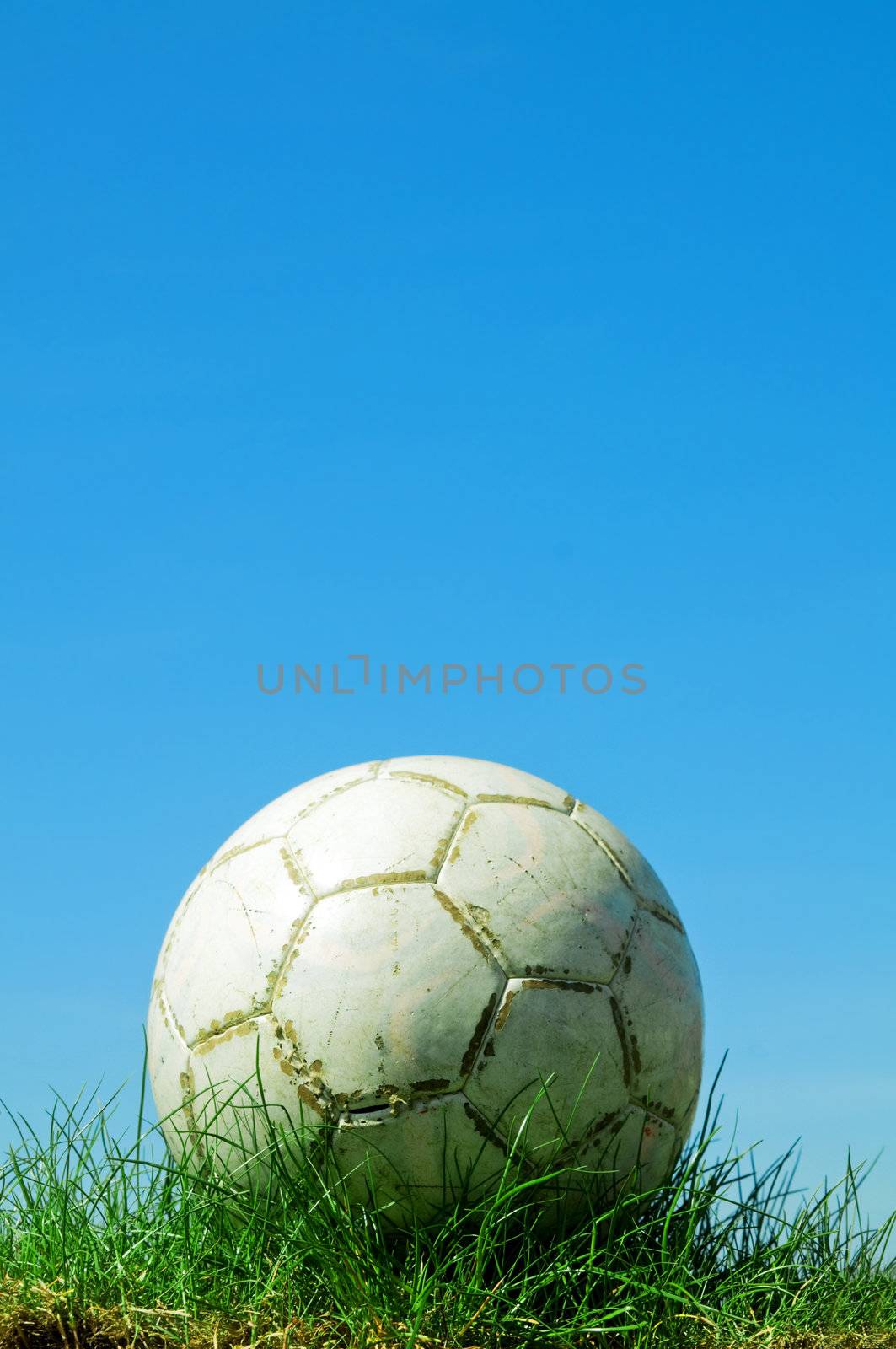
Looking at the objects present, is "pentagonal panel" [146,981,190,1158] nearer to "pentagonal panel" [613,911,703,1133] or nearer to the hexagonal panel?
the hexagonal panel

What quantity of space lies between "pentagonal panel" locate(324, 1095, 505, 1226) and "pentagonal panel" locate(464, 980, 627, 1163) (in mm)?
99

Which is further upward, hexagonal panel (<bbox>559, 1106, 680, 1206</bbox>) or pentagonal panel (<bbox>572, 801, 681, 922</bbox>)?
pentagonal panel (<bbox>572, 801, 681, 922</bbox>)

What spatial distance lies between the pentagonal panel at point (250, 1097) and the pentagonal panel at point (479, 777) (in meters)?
1.14

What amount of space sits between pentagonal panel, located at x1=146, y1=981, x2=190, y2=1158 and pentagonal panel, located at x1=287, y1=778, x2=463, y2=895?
869 millimetres

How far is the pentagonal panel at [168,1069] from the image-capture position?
5.00m

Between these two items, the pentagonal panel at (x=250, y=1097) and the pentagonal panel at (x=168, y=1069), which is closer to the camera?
the pentagonal panel at (x=250, y=1097)

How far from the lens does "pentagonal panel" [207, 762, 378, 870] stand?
17.1 feet

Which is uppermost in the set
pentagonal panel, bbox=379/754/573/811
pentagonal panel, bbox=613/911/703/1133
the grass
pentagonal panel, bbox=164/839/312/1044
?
pentagonal panel, bbox=379/754/573/811

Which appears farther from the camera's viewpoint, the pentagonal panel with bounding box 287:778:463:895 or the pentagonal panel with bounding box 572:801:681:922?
the pentagonal panel with bounding box 572:801:681:922

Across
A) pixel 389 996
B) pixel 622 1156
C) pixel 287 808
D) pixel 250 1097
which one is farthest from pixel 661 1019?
pixel 287 808

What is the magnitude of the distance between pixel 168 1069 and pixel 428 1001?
127 centimetres

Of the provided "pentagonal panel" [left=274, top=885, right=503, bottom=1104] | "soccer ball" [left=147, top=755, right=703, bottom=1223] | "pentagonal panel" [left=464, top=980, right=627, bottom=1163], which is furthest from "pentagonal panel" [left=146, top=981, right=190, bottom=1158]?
"pentagonal panel" [left=464, top=980, right=627, bottom=1163]

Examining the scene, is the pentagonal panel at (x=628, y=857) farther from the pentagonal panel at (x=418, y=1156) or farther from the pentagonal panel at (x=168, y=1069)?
the pentagonal panel at (x=168, y=1069)

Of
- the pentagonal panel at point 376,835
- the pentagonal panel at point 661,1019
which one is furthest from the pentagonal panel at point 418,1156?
the pentagonal panel at point 376,835
